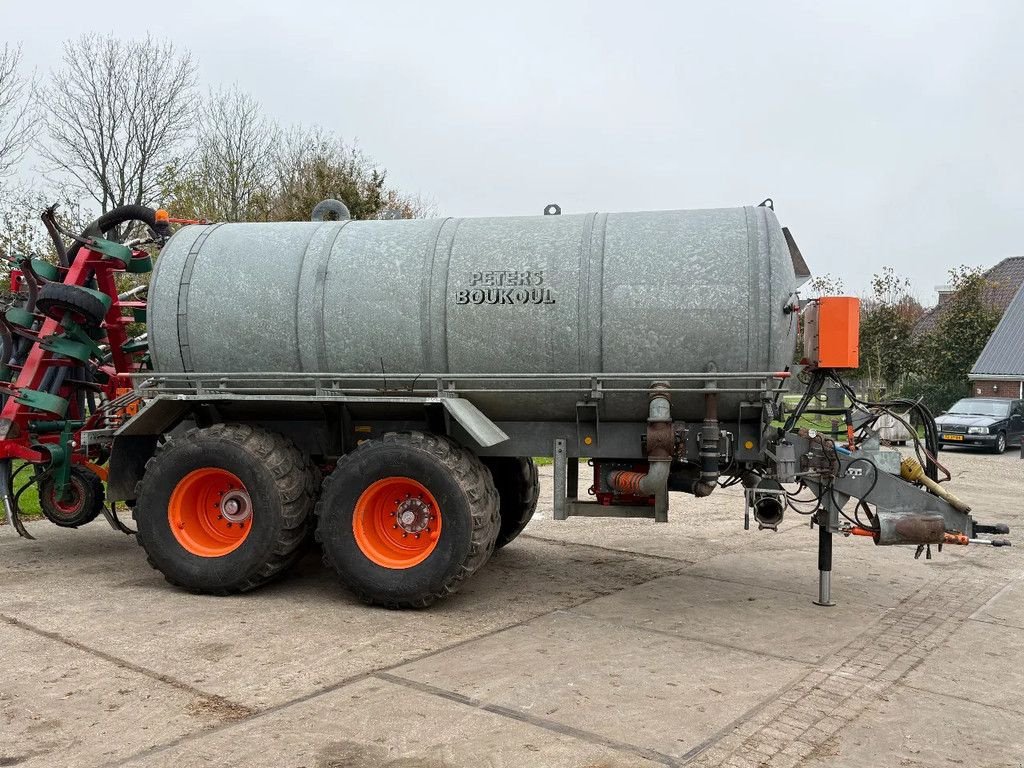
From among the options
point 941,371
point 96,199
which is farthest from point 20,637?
point 941,371

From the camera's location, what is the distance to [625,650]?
5645 millimetres

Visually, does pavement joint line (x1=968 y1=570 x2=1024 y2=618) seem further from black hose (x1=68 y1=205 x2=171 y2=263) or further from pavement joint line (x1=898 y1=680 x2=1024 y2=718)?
black hose (x1=68 y1=205 x2=171 y2=263)

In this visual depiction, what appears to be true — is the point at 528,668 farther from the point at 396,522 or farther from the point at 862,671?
the point at 862,671

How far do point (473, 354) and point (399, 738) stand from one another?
3.01 m

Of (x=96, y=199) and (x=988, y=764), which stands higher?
(x=96, y=199)

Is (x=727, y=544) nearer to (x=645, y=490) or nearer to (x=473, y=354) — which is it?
(x=645, y=490)

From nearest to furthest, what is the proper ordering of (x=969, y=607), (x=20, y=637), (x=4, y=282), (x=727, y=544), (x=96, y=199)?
(x=20, y=637) → (x=969, y=607) → (x=727, y=544) → (x=4, y=282) → (x=96, y=199)

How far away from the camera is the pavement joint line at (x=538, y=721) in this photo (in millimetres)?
4117

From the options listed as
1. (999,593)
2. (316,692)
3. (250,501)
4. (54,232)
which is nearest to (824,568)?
(999,593)

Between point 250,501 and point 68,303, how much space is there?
2.39 m

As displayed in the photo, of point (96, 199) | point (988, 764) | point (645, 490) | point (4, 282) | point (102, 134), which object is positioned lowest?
point (988, 764)

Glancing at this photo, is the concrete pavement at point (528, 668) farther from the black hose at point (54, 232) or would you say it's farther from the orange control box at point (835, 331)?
the black hose at point (54, 232)

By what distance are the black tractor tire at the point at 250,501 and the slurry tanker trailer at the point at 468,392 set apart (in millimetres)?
17

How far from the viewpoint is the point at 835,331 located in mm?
6422
